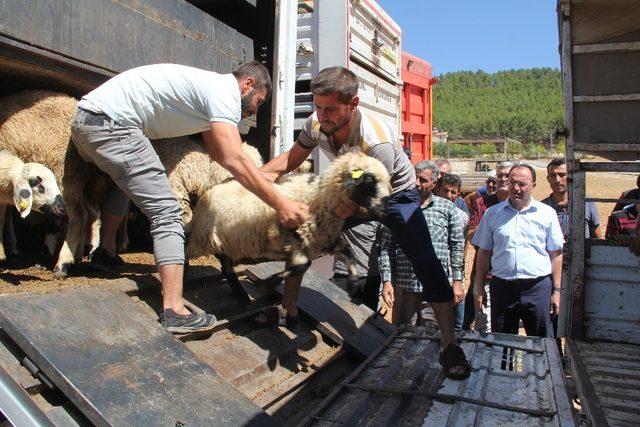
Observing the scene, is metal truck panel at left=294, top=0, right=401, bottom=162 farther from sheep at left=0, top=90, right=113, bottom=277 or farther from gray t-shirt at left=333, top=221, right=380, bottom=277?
sheep at left=0, top=90, right=113, bottom=277

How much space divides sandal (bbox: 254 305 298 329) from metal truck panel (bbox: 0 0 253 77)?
1.98 meters

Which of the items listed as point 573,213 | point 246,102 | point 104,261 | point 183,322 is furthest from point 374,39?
point 183,322

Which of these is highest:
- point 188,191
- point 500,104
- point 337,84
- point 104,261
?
point 500,104

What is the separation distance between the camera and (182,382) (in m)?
2.68

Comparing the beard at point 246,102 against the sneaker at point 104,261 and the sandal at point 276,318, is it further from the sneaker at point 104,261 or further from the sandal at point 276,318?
the sneaker at point 104,261

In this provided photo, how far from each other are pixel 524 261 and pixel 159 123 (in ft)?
10.8

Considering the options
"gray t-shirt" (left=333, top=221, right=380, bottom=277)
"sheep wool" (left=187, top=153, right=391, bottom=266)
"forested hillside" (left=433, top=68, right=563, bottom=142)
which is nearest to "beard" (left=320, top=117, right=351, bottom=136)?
"sheep wool" (left=187, top=153, right=391, bottom=266)

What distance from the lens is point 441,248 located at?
5.31 m

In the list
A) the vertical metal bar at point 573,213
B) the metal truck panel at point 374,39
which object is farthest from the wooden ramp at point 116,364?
the metal truck panel at point 374,39

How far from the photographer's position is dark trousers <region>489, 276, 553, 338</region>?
5.05 metres

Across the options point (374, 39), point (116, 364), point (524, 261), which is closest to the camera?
point (116, 364)

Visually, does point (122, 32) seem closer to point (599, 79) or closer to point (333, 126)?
point (333, 126)

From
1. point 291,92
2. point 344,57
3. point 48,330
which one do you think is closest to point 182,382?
point 48,330

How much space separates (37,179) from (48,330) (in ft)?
5.27
